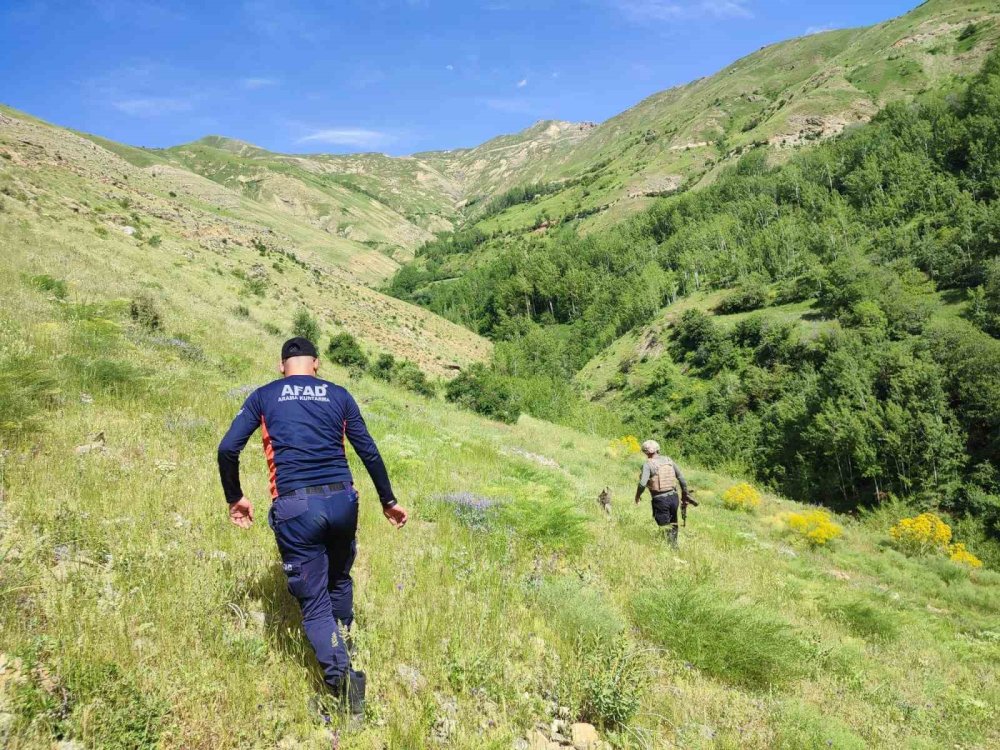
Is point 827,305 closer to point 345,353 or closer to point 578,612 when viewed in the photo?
point 345,353

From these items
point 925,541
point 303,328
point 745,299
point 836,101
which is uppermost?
point 836,101

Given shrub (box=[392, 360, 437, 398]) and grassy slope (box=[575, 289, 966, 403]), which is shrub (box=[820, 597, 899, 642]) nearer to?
shrub (box=[392, 360, 437, 398])

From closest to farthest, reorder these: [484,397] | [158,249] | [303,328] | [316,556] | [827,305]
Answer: [316,556] → [303,328] → [158,249] → [484,397] → [827,305]

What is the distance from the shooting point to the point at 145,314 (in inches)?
538

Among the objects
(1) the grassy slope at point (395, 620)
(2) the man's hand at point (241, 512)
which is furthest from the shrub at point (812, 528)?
(2) the man's hand at point (241, 512)

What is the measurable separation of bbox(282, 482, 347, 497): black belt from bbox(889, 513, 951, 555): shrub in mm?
27889

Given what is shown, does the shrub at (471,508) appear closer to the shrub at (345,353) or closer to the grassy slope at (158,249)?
the grassy slope at (158,249)

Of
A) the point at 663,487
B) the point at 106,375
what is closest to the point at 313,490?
the point at 663,487

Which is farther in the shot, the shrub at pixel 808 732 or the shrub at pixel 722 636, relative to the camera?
the shrub at pixel 722 636

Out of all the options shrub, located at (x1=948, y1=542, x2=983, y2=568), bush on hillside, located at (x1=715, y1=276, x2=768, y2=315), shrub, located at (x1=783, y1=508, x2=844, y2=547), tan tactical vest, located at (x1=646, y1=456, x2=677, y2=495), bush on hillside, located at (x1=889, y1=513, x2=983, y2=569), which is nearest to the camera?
tan tactical vest, located at (x1=646, y1=456, x2=677, y2=495)

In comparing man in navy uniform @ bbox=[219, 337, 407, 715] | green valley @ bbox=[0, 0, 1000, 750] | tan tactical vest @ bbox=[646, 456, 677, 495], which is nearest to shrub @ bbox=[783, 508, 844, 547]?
green valley @ bbox=[0, 0, 1000, 750]

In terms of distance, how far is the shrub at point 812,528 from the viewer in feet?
63.1

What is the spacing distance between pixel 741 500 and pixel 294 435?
25.5m

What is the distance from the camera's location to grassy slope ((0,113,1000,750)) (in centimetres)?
265
